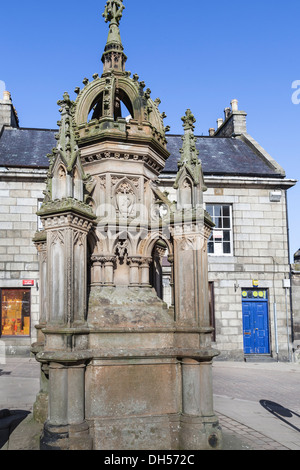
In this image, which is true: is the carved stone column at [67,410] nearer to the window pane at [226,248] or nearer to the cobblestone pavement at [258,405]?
the cobblestone pavement at [258,405]

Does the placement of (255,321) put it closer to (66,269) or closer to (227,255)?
(227,255)

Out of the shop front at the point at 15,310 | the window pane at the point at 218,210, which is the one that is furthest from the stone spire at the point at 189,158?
the shop front at the point at 15,310

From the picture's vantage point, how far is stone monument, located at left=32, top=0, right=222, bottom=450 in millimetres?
6145

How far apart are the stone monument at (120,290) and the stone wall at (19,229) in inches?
468

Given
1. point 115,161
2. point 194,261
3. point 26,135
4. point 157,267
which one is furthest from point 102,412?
point 26,135

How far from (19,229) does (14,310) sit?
347 cm

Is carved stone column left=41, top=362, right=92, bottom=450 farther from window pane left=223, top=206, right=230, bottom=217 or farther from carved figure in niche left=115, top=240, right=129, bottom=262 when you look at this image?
window pane left=223, top=206, right=230, bottom=217

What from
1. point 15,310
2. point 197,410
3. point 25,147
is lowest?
point 197,410

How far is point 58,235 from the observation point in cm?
644

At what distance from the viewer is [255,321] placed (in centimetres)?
2053

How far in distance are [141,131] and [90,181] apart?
3.80ft

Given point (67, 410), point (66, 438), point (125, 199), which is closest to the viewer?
point (66, 438)

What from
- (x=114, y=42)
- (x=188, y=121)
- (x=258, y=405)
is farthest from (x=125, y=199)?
(x=258, y=405)
